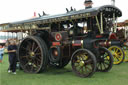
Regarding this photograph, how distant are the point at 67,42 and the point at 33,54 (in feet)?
3.92

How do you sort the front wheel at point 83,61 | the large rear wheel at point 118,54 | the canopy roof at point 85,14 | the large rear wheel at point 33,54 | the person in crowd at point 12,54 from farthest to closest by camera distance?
the large rear wheel at point 118,54
the person in crowd at point 12,54
the large rear wheel at point 33,54
the canopy roof at point 85,14
the front wheel at point 83,61

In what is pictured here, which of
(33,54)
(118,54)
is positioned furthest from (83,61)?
(118,54)

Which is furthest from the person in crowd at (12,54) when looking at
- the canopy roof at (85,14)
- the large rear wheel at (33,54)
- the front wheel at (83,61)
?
the front wheel at (83,61)

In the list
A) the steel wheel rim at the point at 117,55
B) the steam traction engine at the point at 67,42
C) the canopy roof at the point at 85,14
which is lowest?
the steel wheel rim at the point at 117,55

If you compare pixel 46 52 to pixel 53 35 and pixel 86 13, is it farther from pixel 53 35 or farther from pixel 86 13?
pixel 86 13

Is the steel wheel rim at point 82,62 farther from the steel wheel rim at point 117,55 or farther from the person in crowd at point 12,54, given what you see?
the steel wheel rim at point 117,55

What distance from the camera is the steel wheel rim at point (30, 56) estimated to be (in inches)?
201

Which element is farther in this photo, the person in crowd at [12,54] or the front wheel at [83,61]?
the person in crowd at [12,54]

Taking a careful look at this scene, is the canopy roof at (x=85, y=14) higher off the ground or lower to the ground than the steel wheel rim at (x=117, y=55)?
higher

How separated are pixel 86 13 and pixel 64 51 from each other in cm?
138

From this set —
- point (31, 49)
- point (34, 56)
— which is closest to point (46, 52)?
point (34, 56)

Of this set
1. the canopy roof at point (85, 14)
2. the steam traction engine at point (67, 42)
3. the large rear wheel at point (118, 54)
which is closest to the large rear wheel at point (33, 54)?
the steam traction engine at point (67, 42)

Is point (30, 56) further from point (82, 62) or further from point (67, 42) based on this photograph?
point (82, 62)

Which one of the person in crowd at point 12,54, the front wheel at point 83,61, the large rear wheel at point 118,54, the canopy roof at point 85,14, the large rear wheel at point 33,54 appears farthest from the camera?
the large rear wheel at point 118,54
